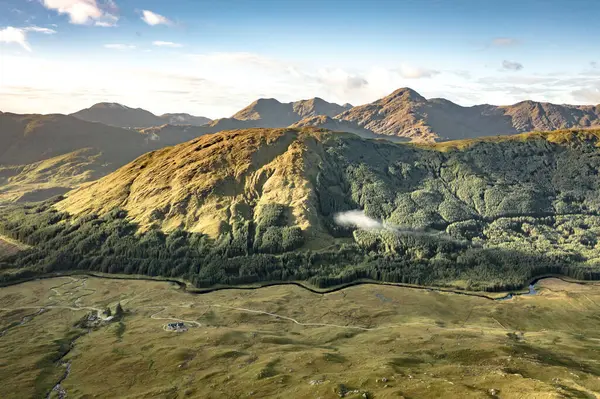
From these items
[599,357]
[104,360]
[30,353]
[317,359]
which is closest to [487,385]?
[317,359]

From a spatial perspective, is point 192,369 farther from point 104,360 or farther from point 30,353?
point 30,353

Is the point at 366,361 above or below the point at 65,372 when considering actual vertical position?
above

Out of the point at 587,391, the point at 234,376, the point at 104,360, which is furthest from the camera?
the point at 104,360

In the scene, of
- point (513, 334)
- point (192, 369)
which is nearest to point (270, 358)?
point (192, 369)

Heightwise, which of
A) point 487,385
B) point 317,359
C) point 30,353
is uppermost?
point 487,385

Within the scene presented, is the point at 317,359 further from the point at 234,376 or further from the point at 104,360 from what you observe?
the point at 104,360

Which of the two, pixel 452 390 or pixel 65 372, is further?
pixel 65 372

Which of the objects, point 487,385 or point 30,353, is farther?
point 30,353

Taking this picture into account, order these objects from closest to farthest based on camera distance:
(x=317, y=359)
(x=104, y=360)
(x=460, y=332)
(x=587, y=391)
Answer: (x=587, y=391) → (x=317, y=359) → (x=104, y=360) → (x=460, y=332)

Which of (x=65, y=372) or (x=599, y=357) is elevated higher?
(x=599, y=357)
